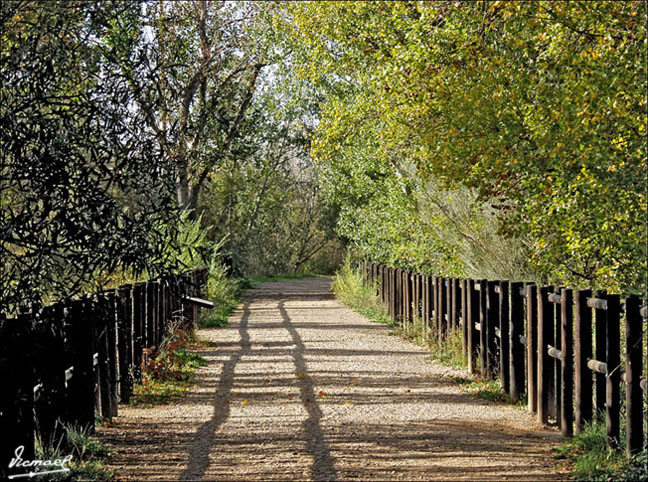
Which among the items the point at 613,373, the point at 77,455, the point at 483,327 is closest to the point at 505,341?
the point at 483,327

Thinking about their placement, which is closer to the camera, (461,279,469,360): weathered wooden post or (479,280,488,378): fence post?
(479,280,488,378): fence post

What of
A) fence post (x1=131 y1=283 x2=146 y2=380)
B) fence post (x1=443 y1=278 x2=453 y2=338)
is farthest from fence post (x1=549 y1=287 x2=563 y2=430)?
fence post (x1=131 y1=283 x2=146 y2=380)

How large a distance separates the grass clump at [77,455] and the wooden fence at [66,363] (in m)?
0.09

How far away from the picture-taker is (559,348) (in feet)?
26.9

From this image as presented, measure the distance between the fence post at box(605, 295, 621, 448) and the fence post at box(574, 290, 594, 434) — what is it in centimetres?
57

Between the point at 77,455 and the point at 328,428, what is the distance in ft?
7.84

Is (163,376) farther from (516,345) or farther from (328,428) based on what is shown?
(516,345)

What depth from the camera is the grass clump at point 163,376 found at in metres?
9.69

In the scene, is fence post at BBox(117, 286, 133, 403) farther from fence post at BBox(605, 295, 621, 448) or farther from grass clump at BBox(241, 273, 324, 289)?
grass clump at BBox(241, 273, 324, 289)

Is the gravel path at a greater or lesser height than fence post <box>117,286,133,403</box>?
lesser

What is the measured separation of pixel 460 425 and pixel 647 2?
411cm

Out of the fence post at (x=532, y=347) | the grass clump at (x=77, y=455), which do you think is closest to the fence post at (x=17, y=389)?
the grass clump at (x=77, y=455)

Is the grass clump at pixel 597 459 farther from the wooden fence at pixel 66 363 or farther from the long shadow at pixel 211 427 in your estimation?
the wooden fence at pixel 66 363

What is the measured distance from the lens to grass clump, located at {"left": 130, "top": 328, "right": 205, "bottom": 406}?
31.8 feet
